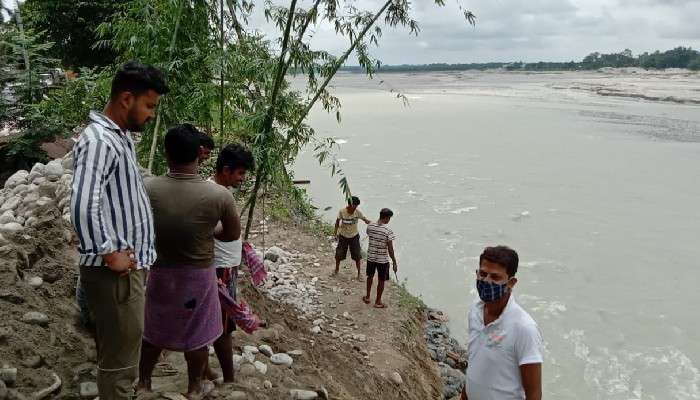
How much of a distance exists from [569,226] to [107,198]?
1376 centimetres

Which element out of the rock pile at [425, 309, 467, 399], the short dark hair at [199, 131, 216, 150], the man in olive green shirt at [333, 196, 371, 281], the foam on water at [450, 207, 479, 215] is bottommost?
the rock pile at [425, 309, 467, 399]

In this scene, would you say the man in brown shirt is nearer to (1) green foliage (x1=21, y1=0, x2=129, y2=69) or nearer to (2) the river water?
(2) the river water

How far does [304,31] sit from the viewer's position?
4.95 m

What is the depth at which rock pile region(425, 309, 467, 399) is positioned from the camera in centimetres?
716

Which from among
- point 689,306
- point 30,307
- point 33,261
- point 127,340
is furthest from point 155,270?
point 689,306

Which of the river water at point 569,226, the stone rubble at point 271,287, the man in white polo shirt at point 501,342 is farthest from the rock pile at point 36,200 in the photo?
the man in white polo shirt at point 501,342

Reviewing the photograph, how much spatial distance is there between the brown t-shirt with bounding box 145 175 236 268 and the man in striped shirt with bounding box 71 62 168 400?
0.22 m

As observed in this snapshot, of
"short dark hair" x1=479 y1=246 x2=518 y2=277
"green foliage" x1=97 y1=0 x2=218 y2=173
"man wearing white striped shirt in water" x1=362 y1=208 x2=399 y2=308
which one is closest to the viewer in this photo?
"short dark hair" x1=479 y1=246 x2=518 y2=277

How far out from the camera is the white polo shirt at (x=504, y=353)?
2.72m

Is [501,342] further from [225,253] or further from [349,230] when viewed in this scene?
[349,230]

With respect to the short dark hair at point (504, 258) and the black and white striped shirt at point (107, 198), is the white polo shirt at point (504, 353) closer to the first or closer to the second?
the short dark hair at point (504, 258)

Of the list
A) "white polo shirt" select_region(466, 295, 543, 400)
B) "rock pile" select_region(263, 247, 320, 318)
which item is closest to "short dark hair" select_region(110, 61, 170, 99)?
"white polo shirt" select_region(466, 295, 543, 400)

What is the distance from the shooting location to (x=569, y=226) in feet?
47.0

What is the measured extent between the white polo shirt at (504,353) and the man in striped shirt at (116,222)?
1.73 m
